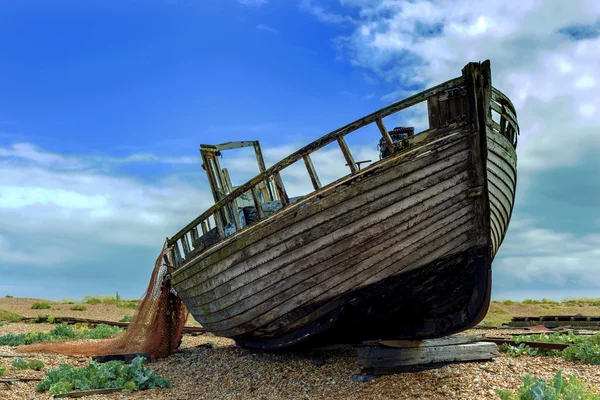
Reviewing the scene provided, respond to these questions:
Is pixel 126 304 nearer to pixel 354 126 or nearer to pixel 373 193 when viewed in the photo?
pixel 354 126

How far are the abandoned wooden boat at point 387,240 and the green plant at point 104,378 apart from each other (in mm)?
1970

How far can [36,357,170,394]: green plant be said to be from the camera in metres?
9.23

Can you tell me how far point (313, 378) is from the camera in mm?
8852

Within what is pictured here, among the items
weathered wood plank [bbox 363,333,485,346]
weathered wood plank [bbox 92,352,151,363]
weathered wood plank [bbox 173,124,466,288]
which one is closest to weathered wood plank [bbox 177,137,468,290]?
weathered wood plank [bbox 173,124,466,288]

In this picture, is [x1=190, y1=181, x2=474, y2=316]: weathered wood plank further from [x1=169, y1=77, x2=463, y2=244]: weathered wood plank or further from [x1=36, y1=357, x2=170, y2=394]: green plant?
[x1=36, y1=357, x2=170, y2=394]: green plant

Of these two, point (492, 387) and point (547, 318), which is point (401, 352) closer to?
point (492, 387)

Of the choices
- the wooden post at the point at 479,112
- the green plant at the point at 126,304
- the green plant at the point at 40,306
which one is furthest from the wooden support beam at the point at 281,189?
the green plant at the point at 40,306

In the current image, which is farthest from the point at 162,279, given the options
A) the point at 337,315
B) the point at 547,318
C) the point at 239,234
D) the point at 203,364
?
the point at 547,318

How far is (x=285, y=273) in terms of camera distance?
816 cm

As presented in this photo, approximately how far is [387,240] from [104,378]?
214 inches

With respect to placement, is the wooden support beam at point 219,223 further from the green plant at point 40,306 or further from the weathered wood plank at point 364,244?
the green plant at point 40,306

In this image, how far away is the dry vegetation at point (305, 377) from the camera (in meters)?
7.49

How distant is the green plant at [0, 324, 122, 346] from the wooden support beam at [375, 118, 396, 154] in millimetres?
11997

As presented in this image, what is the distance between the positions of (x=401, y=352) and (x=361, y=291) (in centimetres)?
115
